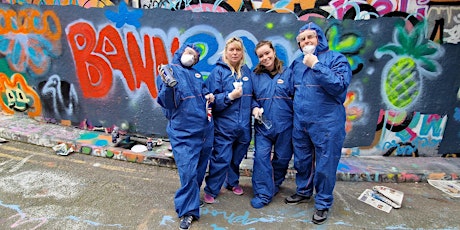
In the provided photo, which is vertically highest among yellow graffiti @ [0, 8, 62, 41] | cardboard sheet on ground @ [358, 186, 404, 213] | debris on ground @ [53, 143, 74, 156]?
yellow graffiti @ [0, 8, 62, 41]

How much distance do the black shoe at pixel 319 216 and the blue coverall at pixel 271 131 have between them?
1.75ft

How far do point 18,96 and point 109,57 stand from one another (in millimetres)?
2269

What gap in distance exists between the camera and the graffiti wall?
446 cm

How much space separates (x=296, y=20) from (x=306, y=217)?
2706mm

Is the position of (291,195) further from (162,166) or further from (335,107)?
(162,166)

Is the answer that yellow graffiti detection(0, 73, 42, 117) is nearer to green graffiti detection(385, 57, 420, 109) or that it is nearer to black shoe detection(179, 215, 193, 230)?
black shoe detection(179, 215, 193, 230)

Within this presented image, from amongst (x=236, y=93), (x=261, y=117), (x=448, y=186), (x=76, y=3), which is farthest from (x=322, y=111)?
(x=76, y=3)

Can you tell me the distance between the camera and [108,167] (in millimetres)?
4488

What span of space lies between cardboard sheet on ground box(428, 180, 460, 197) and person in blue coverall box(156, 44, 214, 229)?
3.31 meters

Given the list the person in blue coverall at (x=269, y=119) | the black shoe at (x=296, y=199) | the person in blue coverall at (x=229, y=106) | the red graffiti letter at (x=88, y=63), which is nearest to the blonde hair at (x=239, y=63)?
the person in blue coverall at (x=229, y=106)

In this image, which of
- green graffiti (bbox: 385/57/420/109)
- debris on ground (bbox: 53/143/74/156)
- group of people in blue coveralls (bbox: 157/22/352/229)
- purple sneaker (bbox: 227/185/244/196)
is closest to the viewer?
group of people in blue coveralls (bbox: 157/22/352/229)

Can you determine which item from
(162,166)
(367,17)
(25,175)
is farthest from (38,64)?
(367,17)

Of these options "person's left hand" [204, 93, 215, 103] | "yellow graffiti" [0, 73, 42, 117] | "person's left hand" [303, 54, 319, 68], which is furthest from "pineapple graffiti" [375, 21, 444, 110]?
"yellow graffiti" [0, 73, 42, 117]

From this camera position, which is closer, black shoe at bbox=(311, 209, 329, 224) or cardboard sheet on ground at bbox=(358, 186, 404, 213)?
black shoe at bbox=(311, 209, 329, 224)
